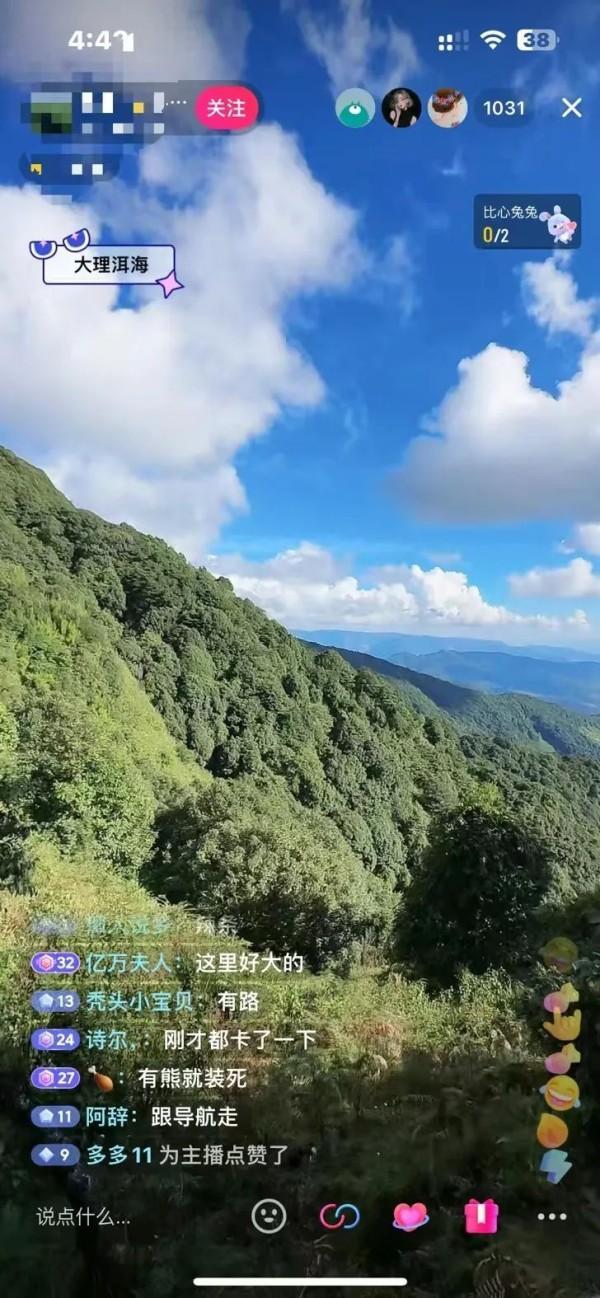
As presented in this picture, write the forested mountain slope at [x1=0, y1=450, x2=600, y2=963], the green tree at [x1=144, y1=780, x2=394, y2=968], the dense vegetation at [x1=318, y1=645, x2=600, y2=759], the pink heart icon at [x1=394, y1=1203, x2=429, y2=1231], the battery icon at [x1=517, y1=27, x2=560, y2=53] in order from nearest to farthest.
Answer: the pink heart icon at [x1=394, y1=1203, x2=429, y2=1231], the battery icon at [x1=517, y1=27, x2=560, y2=53], the green tree at [x1=144, y1=780, x2=394, y2=968], the forested mountain slope at [x1=0, y1=450, x2=600, y2=963], the dense vegetation at [x1=318, y1=645, x2=600, y2=759]

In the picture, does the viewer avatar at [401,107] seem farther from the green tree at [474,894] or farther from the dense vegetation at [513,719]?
the dense vegetation at [513,719]

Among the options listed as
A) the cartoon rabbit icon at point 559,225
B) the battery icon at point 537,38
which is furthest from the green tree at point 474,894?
the battery icon at point 537,38

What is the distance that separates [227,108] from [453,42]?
2.81 feet

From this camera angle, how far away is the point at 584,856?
18.1ft

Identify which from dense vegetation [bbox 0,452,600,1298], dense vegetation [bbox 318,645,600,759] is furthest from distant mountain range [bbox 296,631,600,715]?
dense vegetation [bbox 318,645,600,759]

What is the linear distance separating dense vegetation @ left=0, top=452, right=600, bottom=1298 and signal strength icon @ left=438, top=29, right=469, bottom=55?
3.27m

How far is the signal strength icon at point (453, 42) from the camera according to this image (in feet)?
7.90

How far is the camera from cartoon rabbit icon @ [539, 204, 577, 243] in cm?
247

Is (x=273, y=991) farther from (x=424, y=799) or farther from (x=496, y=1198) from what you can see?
(x=424, y=799)

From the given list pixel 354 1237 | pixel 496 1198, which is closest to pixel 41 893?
pixel 354 1237

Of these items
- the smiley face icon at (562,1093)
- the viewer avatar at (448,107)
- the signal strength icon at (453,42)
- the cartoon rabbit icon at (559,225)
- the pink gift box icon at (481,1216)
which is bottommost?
the pink gift box icon at (481,1216)

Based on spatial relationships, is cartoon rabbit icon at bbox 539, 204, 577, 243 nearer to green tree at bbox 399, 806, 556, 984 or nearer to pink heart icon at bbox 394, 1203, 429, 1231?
pink heart icon at bbox 394, 1203, 429, 1231

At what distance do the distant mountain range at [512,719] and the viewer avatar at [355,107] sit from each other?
8203 mm

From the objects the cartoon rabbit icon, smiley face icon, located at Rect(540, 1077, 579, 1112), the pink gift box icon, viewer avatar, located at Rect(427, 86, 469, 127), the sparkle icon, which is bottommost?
the pink gift box icon
